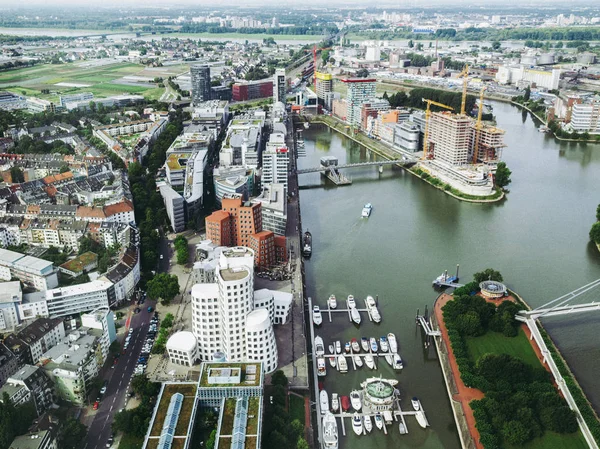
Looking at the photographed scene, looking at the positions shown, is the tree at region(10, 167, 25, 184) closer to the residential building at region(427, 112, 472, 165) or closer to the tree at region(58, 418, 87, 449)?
the tree at region(58, 418, 87, 449)

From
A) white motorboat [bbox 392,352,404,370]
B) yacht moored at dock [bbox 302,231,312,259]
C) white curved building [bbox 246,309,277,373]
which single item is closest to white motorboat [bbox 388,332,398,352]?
white motorboat [bbox 392,352,404,370]

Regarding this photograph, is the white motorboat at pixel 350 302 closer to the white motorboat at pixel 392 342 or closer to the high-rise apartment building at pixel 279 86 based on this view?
the white motorboat at pixel 392 342

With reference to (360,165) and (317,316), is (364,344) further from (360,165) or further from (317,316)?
(360,165)

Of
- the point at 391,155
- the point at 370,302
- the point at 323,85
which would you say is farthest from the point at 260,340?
the point at 323,85

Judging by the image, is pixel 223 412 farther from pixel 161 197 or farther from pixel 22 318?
pixel 161 197

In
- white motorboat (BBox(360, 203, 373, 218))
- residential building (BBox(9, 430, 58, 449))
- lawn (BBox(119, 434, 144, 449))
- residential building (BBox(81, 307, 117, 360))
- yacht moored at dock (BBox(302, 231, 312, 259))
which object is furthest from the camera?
white motorboat (BBox(360, 203, 373, 218))
